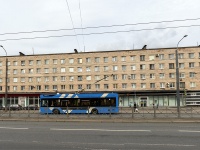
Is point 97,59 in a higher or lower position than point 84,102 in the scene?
higher

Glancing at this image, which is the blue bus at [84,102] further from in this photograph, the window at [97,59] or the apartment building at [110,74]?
the window at [97,59]

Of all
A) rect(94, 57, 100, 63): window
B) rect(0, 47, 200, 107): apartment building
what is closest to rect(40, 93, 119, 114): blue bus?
rect(0, 47, 200, 107): apartment building

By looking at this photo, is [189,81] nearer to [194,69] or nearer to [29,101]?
[194,69]

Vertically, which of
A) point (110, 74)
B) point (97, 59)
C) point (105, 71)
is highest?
point (97, 59)

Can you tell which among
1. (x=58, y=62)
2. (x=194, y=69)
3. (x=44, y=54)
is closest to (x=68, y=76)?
(x=58, y=62)

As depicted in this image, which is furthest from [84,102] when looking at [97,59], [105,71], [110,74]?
[97,59]

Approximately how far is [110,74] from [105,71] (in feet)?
4.63

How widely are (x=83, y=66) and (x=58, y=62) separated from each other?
20.8 ft

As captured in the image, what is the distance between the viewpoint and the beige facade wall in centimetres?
5775

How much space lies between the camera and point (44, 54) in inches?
2518

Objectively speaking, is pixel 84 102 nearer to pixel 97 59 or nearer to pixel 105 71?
pixel 105 71

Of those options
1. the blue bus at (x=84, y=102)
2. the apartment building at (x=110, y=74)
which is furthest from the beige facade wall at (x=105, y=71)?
the blue bus at (x=84, y=102)

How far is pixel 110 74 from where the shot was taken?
2387 inches

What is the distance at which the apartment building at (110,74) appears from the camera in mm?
57312
